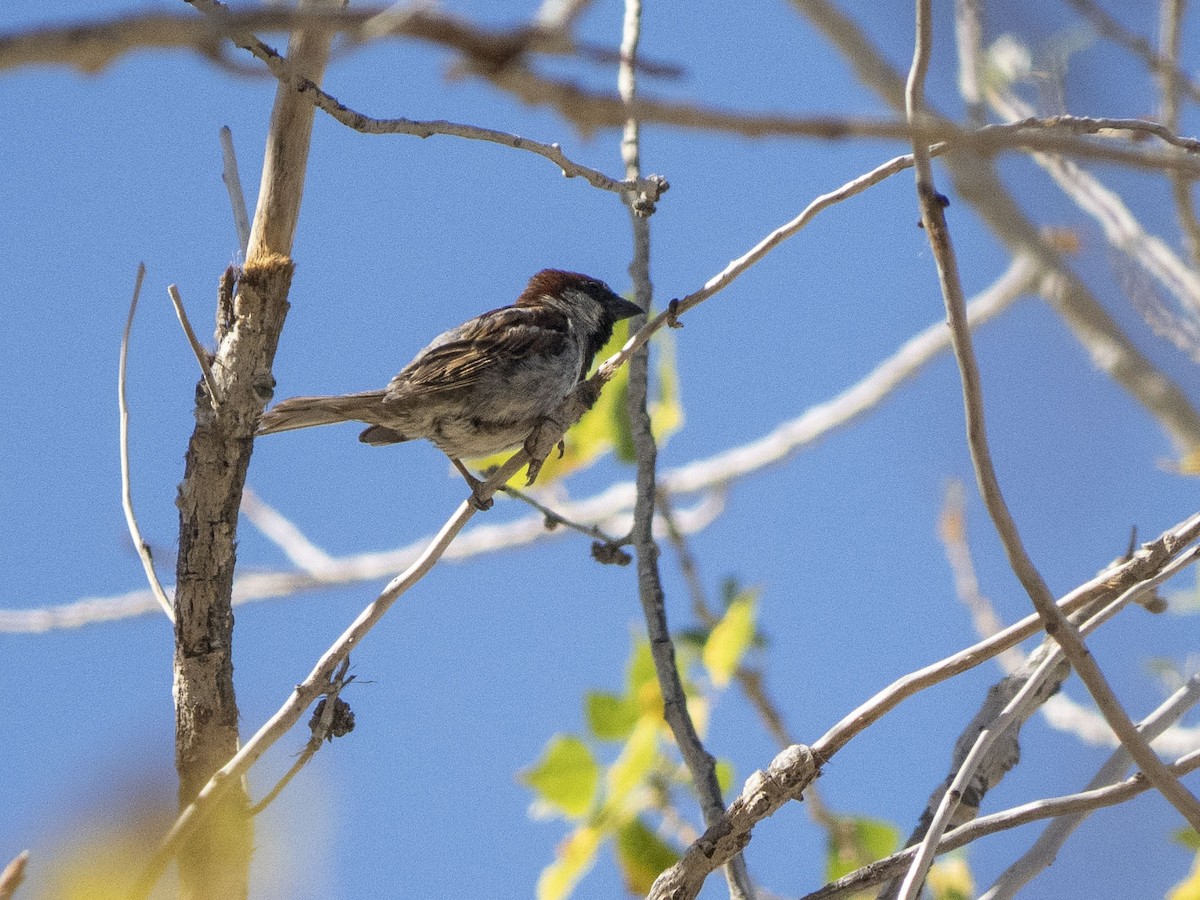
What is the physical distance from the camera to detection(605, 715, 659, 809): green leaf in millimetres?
3031

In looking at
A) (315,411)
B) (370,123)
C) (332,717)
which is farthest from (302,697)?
(315,411)

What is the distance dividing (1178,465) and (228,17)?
208cm

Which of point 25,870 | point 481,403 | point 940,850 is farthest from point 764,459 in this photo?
point 25,870

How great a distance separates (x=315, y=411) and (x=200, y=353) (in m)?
1.73

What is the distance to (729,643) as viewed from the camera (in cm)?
311

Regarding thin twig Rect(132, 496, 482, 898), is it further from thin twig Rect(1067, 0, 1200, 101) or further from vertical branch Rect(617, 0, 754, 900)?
thin twig Rect(1067, 0, 1200, 101)

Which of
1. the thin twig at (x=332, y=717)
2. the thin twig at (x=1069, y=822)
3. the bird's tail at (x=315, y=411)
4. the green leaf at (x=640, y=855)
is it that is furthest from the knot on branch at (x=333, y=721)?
the bird's tail at (x=315, y=411)

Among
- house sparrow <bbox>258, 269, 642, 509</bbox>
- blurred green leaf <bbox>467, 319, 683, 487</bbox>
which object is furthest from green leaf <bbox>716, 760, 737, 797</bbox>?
house sparrow <bbox>258, 269, 642, 509</bbox>

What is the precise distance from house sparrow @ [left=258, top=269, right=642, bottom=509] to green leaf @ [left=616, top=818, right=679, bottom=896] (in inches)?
65.1

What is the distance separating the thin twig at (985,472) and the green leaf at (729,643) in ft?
5.06

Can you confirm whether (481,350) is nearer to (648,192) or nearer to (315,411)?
(315,411)

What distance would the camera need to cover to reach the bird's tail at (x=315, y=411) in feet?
12.4

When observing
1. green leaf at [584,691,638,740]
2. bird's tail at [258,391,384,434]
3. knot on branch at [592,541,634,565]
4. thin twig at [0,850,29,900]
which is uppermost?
bird's tail at [258,391,384,434]

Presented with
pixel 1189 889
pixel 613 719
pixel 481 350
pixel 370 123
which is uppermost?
pixel 481 350
